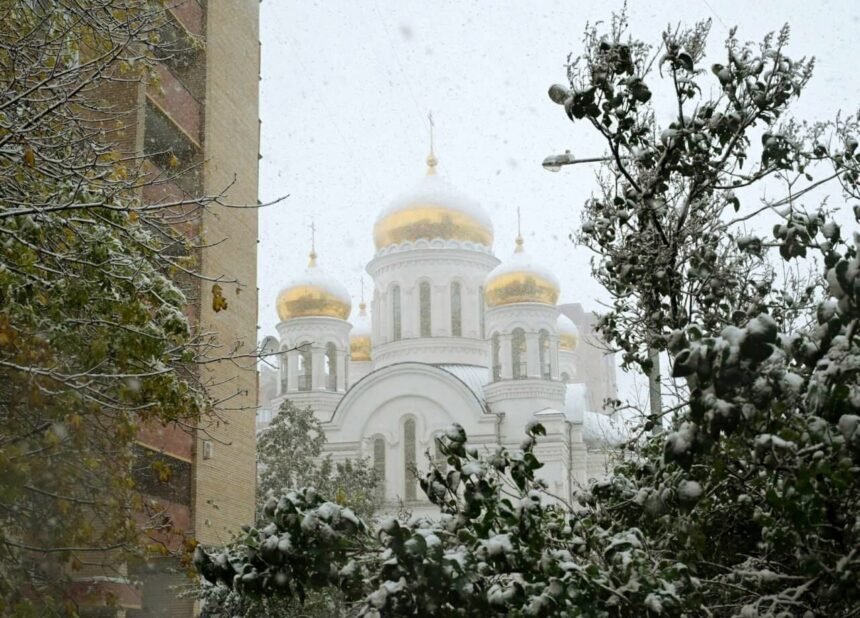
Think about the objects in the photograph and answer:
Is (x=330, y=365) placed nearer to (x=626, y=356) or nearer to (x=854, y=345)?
(x=626, y=356)

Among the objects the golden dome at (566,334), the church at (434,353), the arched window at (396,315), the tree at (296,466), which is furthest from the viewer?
the golden dome at (566,334)

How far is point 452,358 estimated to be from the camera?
40.8 meters

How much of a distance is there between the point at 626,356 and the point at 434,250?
3324 cm

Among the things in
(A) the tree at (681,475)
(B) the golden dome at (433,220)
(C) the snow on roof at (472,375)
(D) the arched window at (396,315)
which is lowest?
(A) the tree at (681,475)

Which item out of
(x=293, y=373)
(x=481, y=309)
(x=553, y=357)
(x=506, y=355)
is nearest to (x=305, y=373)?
(x=293, y=373)

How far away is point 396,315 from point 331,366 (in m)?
3.22

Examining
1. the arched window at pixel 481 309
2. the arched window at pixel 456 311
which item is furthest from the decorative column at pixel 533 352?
the arched window at pixel 456 311

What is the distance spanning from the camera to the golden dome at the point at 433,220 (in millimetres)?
41500

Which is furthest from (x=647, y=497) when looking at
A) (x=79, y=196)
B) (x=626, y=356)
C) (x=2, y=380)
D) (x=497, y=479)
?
(x=2, y=380)

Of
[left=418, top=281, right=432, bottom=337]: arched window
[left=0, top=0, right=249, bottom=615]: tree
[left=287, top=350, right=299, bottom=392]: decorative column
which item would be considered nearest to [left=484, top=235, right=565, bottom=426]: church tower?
[left=418, top=281, right=432, bottom=337]: arched window

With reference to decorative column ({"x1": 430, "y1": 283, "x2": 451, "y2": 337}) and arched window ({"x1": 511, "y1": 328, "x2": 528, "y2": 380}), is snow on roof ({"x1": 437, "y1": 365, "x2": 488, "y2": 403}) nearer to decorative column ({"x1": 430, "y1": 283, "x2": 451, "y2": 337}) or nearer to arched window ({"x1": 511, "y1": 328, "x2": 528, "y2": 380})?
decorative column ({"x1": 430, "y1": 283, "x2": 451, "y2": 337})

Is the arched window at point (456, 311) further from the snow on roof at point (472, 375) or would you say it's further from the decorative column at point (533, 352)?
the decorative column at point (533, 352)

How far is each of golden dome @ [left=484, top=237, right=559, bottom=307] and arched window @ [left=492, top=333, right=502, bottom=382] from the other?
1.22 metres

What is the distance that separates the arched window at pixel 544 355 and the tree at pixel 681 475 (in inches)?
1179
